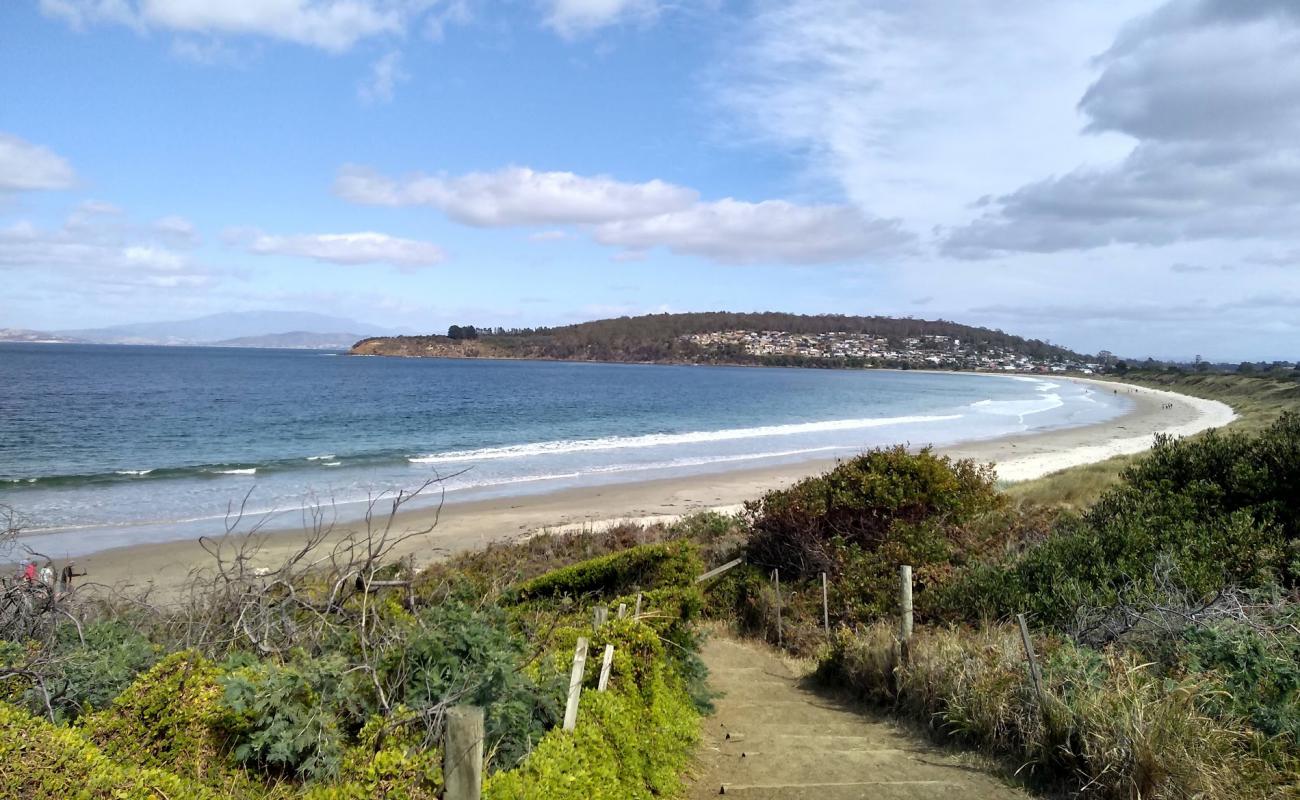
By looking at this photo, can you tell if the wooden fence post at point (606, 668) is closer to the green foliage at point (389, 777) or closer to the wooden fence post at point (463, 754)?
the green foliage at point (389, 777)

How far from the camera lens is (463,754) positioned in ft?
10.8

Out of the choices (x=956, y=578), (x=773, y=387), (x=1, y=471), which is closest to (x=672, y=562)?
(x=956, y=578)

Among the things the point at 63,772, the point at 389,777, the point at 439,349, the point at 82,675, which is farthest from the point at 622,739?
the point at 439,349

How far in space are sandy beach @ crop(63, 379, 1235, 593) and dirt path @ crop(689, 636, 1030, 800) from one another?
514 cm

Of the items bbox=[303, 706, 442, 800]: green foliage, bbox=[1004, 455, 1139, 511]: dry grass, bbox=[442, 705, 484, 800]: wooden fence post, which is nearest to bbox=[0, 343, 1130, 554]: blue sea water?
bbox=[303, 706, 442, 800]: green foliage

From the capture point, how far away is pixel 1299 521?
9.27 m

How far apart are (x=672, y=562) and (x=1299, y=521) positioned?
7454 millimetres

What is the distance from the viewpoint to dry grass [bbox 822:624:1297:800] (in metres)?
5.10

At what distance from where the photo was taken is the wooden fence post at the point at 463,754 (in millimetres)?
3236

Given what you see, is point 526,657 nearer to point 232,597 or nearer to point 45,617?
point 232,597

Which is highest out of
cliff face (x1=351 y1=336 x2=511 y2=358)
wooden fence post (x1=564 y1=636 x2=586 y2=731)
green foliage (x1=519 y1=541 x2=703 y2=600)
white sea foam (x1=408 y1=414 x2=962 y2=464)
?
cliff face (x1=351 y1=336 x2=511 y2=358)

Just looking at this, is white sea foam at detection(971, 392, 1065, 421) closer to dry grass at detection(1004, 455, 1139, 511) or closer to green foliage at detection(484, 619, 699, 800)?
dry grass at detection(1004, 455, 1139, 511)

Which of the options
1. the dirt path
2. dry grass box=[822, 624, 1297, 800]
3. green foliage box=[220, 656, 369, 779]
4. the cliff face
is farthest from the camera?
the cliff face

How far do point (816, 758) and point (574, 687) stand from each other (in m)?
2.80
